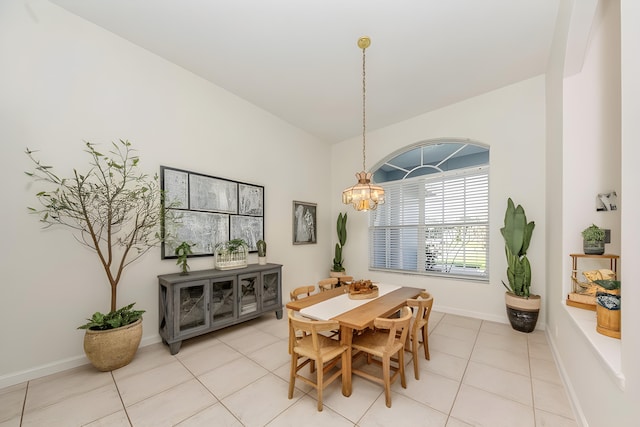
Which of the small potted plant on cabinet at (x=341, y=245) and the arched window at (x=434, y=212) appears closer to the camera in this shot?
the arched window at (x=434, y=212)

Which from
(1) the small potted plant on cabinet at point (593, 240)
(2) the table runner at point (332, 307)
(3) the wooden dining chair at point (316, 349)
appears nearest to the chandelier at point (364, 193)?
(2) the table runner at point (332, 307)

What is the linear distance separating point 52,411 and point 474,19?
4.94 metres

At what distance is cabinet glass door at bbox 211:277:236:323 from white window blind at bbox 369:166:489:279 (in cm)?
291

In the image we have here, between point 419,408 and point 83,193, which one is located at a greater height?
point 83,193

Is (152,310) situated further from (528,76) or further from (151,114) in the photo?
(528,76)

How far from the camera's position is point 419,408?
5.97 ft

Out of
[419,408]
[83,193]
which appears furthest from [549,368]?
[83,193]

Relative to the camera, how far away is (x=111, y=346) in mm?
2238

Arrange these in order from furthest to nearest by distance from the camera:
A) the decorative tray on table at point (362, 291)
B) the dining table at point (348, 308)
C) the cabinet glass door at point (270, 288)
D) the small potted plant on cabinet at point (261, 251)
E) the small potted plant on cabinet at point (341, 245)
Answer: the small potted plant on cabinet at point (341, 245) < the small potted plant on cabinet at point (261, 251) < the cabinet glass door at point (270, 288) < the decorative tray on table at point (362, 291) < the dining table at point (348, 308)

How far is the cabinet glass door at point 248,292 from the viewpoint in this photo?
326 centimetres

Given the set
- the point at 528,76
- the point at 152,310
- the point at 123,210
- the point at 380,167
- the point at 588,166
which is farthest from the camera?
the point at 380,167

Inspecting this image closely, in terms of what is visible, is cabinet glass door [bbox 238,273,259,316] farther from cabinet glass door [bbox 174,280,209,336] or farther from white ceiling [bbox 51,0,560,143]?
white ceiling [bbox 51,0,560,143]

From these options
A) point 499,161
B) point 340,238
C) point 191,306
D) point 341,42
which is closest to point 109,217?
point 191,306

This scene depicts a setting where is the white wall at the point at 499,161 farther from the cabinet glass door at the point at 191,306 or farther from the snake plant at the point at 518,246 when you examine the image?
the cabinet glass door at the point at 191,306
